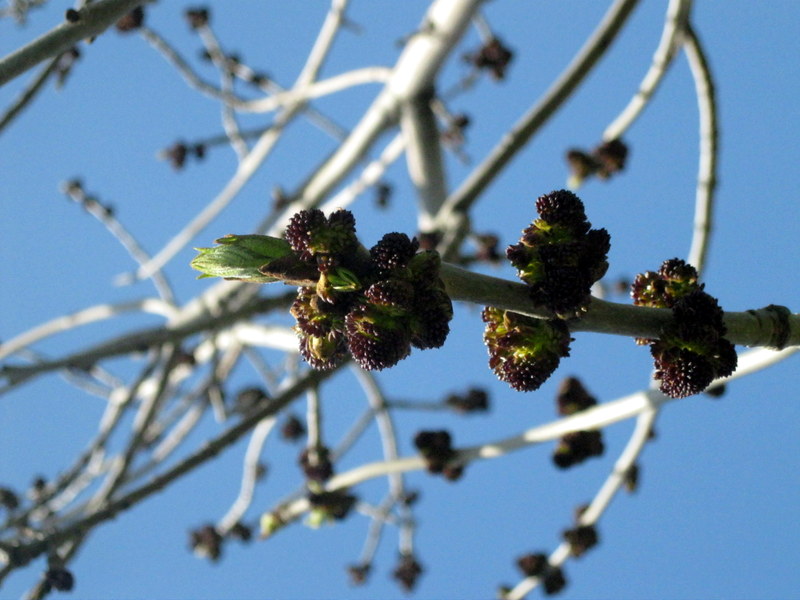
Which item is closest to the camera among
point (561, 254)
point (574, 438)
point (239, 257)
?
point (239, 257)

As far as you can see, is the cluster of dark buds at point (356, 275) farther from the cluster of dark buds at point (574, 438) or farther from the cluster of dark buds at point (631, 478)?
the cluster of dark buds at point (631, 478)

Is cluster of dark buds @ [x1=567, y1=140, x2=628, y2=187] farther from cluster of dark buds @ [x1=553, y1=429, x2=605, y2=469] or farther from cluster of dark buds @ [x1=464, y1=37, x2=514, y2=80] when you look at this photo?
cluster of dark buds @ [x1=553, y1=429, x2=605, y2=469]

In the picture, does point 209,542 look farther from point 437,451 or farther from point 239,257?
point 239,257

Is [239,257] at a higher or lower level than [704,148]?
lower

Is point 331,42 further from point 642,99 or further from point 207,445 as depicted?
point 207,445

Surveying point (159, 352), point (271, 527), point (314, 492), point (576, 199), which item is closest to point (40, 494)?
point (159, 352)

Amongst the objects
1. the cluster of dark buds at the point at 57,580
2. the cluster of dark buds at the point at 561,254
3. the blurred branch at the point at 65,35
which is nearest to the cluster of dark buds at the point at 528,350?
the cluster of dark buds at the point at 561,254

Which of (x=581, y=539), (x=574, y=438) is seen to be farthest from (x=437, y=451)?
(x=581, y=539)
